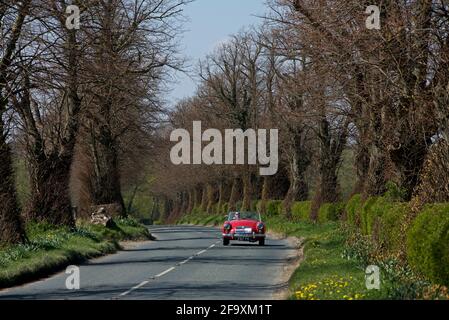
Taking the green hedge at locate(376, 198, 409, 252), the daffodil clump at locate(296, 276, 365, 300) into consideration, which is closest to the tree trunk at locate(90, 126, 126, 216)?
the green hedge at locate(376, 198, 409, 252)

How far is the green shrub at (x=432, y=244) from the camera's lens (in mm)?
15000

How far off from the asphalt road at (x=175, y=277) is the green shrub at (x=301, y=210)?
2123 centimetres

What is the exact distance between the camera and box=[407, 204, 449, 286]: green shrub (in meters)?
15.0

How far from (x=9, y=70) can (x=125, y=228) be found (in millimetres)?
24310

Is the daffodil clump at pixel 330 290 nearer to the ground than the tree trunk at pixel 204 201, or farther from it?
nearer to the ground

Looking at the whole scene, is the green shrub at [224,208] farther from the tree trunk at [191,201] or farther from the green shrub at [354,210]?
the green shrub at [354,210]

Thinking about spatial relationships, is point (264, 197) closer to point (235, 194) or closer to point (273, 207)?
point (273, 207)

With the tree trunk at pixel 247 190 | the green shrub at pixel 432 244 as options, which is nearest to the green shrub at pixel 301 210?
the tree trunk at pixel 247 190

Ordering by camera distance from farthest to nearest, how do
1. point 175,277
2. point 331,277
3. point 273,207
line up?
point 273,207 < point 175,277 < point 331,277

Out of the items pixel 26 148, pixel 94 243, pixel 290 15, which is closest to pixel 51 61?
pixel 290 15

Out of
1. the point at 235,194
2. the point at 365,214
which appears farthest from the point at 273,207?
the point at 365,214

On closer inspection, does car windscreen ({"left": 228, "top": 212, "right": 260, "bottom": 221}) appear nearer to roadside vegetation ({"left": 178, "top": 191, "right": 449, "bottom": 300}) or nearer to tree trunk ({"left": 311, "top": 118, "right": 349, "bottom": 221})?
roadside vegetation ({"left": 178, "top": 191, "right": 449, "bottom": 300})

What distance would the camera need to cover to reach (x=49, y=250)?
26828 millimetres

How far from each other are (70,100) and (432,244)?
83.5 ft
